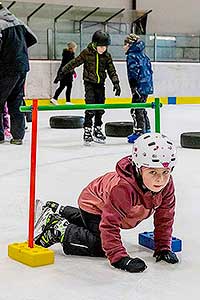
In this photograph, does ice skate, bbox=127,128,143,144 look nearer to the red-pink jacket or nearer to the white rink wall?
the red-pink jacket

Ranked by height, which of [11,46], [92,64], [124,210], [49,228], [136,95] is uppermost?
[11,46]

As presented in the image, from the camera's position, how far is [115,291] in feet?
7.00

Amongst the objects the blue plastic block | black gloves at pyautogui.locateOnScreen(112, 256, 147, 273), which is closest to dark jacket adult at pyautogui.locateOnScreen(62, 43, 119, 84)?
the blue plastic block

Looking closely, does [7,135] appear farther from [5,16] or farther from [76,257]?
[76,257]


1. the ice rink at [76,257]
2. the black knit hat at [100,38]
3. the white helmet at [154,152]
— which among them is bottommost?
the ice rink at [76,257]

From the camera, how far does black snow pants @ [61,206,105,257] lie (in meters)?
2.47

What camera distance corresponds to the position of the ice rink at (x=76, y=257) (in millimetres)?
2137

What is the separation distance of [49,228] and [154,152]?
0.56m

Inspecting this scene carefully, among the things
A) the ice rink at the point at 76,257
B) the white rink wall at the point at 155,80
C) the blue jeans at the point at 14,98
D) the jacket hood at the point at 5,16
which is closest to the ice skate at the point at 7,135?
the blue jeans at the point at 14,98

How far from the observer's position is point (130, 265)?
230 cm

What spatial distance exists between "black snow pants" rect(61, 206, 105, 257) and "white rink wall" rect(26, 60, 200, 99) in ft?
30.1

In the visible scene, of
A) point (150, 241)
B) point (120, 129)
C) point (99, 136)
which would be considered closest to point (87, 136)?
point (99, 136)

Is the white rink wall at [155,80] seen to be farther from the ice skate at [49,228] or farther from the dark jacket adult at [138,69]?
the ice skate at [49,228]

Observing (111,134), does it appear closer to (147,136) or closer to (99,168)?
(99,168)
